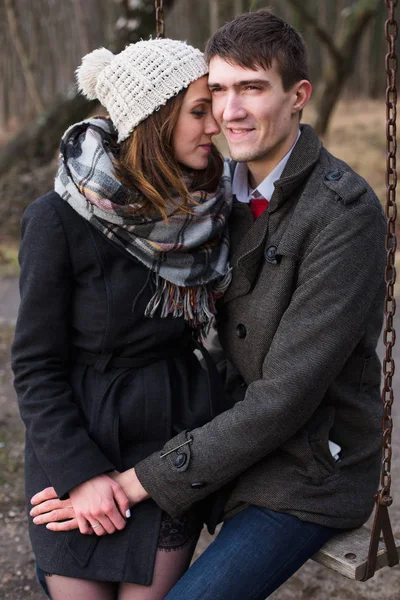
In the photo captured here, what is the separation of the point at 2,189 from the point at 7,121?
39.2 ft

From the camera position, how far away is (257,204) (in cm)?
234

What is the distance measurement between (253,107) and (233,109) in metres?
0.06

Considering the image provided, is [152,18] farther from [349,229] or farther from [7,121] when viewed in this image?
[7,121]

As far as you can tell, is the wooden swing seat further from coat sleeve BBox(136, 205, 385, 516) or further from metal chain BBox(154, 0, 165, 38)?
metal chain BBox(154, 0, 165, 38)

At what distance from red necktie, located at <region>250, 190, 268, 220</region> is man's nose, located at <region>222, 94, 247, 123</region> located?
0.26 m

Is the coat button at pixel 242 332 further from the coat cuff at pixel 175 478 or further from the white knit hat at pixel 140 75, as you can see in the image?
the white knit hat at pixel 140 75

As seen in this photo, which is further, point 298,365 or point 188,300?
point 188,300

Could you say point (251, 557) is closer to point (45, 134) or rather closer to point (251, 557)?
point (251, 557)

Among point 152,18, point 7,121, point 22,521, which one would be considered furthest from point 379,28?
point 22,521

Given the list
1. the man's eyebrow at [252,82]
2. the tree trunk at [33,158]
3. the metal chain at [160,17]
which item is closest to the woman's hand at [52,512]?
the man's eyebrow at [252,82]

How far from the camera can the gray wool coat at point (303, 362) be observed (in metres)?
2.00

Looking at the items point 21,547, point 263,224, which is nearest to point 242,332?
point 263,224

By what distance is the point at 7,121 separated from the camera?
2008cm

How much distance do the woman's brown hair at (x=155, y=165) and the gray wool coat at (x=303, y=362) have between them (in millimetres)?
271
